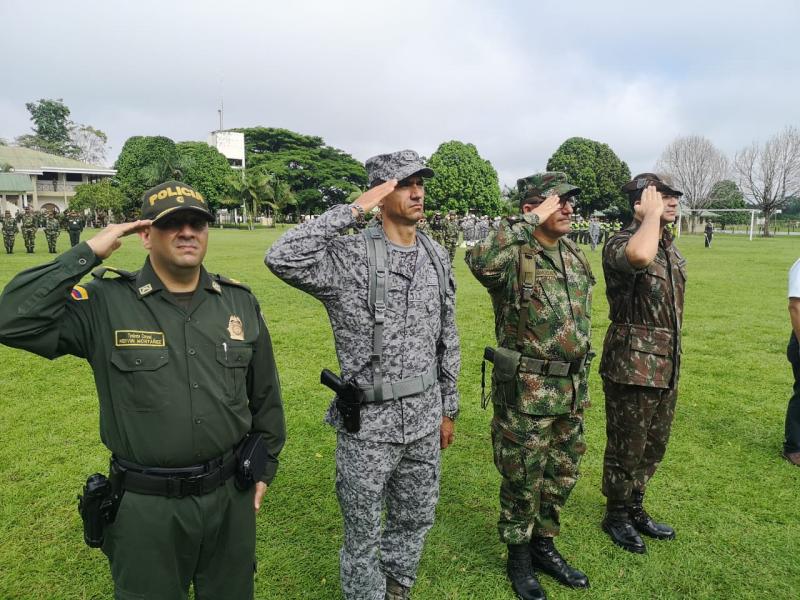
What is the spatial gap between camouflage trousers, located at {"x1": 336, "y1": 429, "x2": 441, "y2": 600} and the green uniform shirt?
0.62 m

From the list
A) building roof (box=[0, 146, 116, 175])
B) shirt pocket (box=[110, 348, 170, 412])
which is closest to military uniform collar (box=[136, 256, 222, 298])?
shirt pocket (box=[110, 348, 170, 412])

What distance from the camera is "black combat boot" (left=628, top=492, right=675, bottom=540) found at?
138 inches

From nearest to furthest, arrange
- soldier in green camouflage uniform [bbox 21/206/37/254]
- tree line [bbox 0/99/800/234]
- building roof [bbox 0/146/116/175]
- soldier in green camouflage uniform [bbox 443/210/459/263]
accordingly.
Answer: soldier in green camouflage uniform [bbox 21/206/37/254]
soldier in green camouflage uniform [bbox 443/210/459/263]
tree line [bbox 0/99/800/234]
building roof [bbox 0/146/116/175]

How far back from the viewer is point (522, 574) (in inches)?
120

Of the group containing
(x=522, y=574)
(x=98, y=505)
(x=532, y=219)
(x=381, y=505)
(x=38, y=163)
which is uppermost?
(x=38, y=163)

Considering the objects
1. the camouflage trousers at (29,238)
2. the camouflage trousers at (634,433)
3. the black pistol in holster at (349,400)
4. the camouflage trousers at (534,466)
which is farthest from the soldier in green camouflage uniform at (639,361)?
the camouflage trousers at (29,238)

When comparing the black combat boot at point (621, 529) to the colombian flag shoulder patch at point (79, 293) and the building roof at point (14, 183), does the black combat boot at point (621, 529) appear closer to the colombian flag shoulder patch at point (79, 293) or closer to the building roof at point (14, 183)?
the colombian flag shoulder patch at point (79, 293)

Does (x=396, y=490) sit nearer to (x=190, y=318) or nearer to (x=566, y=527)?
(x=190, y=318)

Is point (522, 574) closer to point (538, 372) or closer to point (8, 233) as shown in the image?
point (538, 372)

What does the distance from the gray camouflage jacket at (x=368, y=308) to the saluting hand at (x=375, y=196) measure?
0.31ft

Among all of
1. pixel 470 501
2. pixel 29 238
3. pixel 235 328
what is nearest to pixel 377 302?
pixel 235 328

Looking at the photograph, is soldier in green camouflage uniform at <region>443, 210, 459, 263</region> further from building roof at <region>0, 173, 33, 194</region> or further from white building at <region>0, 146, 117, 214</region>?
building roof at <region>0, 173, 33, 194</region>

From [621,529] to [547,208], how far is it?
6.98 feet

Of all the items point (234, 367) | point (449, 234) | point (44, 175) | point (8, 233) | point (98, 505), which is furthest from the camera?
point (44, 175)
